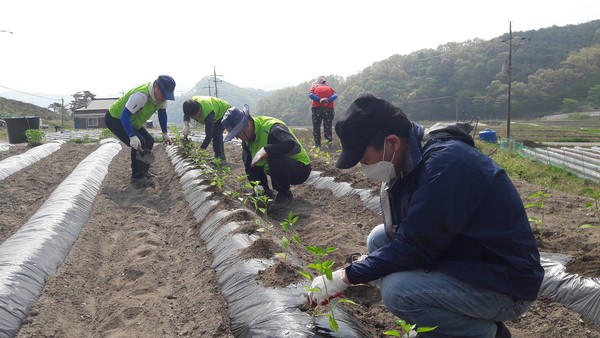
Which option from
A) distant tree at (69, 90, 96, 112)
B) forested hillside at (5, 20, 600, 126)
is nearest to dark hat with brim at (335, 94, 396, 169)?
forested hillside at (5, 20, 600, 126)

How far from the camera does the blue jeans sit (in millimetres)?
1807

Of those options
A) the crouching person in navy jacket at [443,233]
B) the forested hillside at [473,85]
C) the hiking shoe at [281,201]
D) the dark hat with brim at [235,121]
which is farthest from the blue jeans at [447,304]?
the forested hillside at [473,85]

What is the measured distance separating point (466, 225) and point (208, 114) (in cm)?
575

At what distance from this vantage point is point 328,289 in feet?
6.48

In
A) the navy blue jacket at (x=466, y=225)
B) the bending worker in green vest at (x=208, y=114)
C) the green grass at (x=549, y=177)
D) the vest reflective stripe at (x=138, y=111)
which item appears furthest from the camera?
the green grass at (x=549, y=177)

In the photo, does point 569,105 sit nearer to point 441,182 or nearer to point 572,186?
point 572,186

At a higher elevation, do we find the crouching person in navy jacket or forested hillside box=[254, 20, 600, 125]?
forested hillside box=[254, 20, 600, 125]

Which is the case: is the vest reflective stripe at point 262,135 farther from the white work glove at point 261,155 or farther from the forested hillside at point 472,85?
the forested hillside at point 472,85

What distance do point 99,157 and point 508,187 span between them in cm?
824

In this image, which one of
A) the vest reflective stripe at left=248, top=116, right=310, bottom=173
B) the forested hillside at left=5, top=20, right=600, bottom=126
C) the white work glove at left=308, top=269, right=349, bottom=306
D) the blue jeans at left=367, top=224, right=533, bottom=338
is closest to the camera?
the blue jeans at left=367, top=224, right=533, bottom=338

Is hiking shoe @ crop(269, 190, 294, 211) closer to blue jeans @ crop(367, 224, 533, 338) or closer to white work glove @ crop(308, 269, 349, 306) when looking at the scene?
white work glove @ crop(308, 269, 349, 306)

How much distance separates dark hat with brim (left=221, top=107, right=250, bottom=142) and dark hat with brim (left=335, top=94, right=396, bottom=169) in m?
2.62

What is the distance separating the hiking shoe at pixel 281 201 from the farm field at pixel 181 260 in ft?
0.26

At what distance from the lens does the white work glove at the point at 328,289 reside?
1933mm
